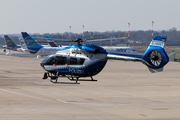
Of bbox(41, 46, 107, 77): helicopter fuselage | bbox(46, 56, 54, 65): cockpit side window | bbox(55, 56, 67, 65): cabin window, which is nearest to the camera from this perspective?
bbox(41, 46, 107, 77): helicopter fuselage

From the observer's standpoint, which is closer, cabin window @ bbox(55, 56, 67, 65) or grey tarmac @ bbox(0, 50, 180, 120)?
grey tarmac @ bbox(0, 50, 180, 120)

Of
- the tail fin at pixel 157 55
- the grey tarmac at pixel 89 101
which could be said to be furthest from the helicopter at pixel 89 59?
the grey tarmac at pixel 89 101

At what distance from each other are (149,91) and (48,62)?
14112mm

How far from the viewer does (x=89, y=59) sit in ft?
103

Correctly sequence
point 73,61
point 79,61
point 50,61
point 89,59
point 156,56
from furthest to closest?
1. point 50,61
2. point 73,61
3. point 79,61
4. point 89,59
5. point 156,56

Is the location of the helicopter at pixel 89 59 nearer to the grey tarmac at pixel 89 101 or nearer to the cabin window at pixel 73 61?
the cabin window at pixel 73 61

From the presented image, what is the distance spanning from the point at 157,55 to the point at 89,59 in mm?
7005

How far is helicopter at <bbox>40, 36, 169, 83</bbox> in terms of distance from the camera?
29594 millimetres

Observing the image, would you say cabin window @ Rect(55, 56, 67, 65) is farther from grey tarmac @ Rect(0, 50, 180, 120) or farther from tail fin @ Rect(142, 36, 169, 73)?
tail fin @ Rect(142, 36, 169, 73)

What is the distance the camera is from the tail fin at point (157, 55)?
1140 inches

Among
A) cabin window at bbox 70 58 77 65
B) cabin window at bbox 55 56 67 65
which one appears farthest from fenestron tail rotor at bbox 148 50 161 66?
cabin window at bbox 55 56 67 65

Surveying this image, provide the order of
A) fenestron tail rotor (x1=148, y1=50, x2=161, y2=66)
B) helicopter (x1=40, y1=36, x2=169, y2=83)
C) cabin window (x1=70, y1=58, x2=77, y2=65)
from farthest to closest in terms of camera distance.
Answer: cabin window (x1=70, y1=58, x2=77, y2=65)
helicopter (x1=40, y1=36, x2=169, y2=83)
fenestron tail rotor (x1=148, y1=50, x2=161, y2=66)

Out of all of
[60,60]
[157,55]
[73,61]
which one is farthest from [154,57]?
[60,60]

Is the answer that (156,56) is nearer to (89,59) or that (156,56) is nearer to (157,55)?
(157,55)
